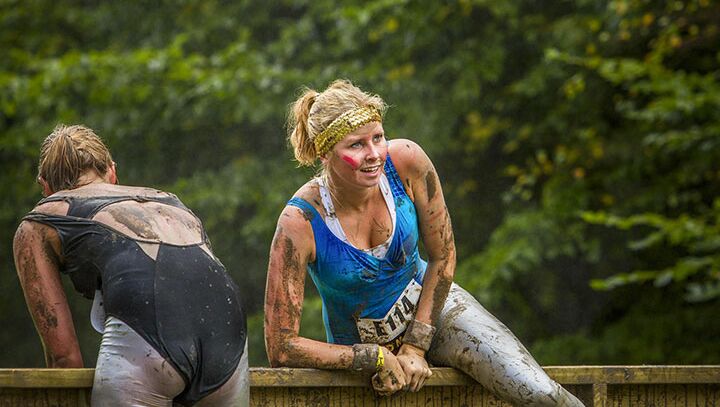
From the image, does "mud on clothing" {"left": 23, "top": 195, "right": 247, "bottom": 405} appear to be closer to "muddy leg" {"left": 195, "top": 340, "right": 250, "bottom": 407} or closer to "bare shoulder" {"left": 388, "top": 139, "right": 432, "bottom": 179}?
"muddy leg" {"left": 195, "top": 340, "right": 250, "bottom": 407}

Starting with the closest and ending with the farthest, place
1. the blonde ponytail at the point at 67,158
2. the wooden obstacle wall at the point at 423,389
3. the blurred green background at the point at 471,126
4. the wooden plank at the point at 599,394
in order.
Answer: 1. the wooden obstacle wall at the point at 423,389
2. the blonde ponytail at the point at 67,158
3. the wooden plank at the point at 599,394
4. the blurred green background at the point at 471,126

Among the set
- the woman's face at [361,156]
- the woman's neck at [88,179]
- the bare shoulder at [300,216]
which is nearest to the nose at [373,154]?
the woman's face at [361,156]

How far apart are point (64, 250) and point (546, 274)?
315 inches

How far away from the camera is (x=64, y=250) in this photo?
3.38 metres

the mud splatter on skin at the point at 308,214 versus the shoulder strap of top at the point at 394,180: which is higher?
the shoulder strap of top at the point at 394,180

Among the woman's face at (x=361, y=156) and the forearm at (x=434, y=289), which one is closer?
the woman's face at (x=361, y=156)

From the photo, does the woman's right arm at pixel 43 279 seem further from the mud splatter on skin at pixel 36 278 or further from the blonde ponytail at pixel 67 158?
the blonde ponytail at pixel 67 158

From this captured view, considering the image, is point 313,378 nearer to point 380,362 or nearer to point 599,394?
point 380,362

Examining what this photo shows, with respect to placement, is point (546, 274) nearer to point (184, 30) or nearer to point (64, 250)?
point (184, 30)

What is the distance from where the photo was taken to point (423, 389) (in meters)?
3.89

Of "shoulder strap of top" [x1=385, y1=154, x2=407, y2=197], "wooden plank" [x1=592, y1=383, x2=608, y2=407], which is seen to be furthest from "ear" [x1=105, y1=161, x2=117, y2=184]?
"wooden plank" [x1=592, y1=383, x2=608, y2=407]

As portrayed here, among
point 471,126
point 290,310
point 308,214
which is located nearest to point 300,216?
point 308,214

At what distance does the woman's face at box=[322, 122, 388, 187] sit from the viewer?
377 centimetres

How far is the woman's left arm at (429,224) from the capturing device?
13.0ft
